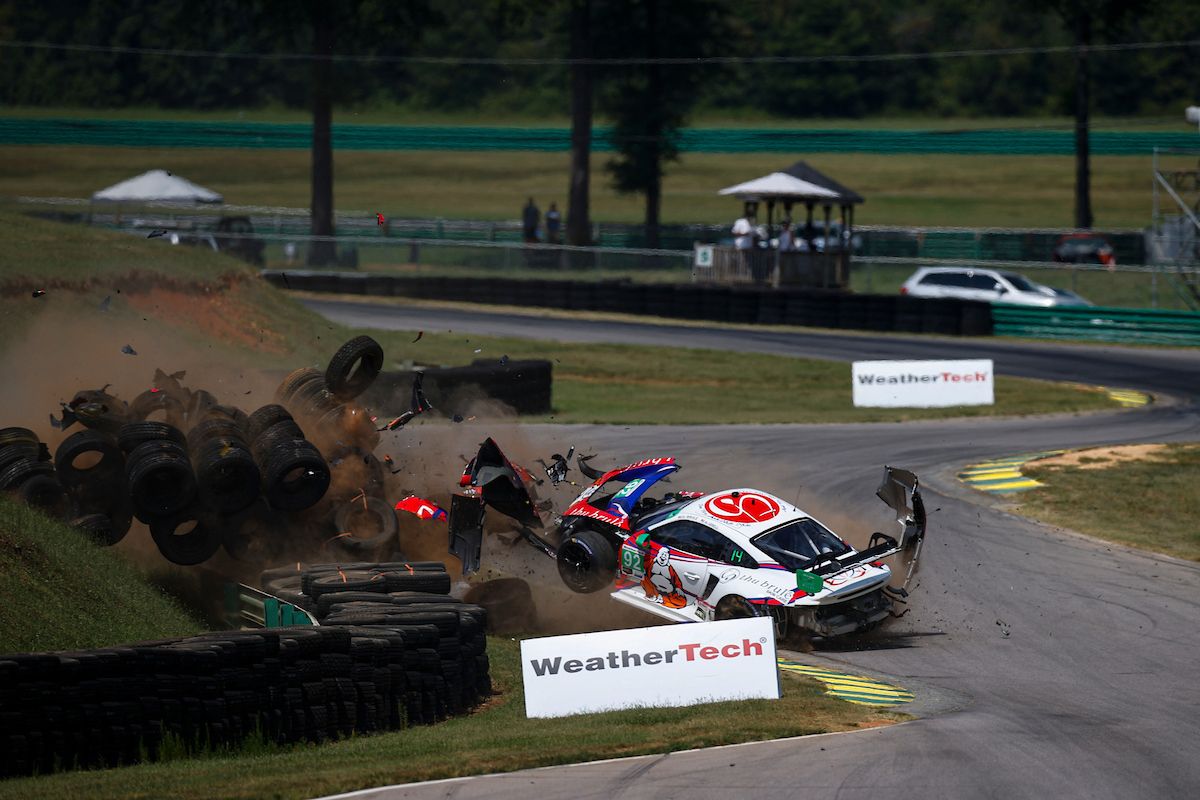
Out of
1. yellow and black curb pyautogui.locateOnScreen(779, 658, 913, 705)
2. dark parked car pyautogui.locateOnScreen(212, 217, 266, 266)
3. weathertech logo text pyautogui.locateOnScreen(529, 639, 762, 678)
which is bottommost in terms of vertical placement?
yellow and black curb pyautogui.locateOnScreen(779, 658, 913, 705)

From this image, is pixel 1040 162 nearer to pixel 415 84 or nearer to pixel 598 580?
pixel 415 84

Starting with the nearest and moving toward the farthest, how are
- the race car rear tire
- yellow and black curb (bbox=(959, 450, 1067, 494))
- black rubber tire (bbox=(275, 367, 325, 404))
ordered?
1. the race car rear tire
2. black rubber tire (bbox=(275, 367, 325, 404))
3. yellow and black curb (bbox=(959, 450, 1067, 494))

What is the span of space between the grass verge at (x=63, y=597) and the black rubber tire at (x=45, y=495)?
3.92 ft

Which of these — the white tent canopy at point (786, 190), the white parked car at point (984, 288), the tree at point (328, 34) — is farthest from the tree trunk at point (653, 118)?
→ the white parked car at point (984, 288)

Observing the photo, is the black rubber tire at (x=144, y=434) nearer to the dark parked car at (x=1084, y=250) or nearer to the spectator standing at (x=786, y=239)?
the spectator standing at (x=786, y=239)

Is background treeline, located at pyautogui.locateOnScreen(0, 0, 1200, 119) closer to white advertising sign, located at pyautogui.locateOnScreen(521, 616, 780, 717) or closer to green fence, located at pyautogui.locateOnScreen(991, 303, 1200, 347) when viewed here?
green fence, located at pyautogui.locateOnScreen(991, 303, 1200, 347)

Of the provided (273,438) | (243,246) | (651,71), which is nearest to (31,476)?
(273,438)

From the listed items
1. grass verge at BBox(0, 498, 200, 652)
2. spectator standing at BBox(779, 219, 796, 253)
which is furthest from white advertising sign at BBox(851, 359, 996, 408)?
grass verge at BBox(0, 498, 200, 652)

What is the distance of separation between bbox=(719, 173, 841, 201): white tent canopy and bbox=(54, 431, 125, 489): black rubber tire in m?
27.7

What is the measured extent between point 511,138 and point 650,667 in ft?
242

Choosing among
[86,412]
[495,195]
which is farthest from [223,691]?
[495,195]

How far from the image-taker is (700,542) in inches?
579

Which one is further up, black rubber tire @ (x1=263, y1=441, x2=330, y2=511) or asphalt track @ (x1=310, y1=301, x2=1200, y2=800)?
black rubber tire @ (x1=263, y1=441, x2=330, y2=511)

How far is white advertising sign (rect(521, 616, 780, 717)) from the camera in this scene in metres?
11.7
